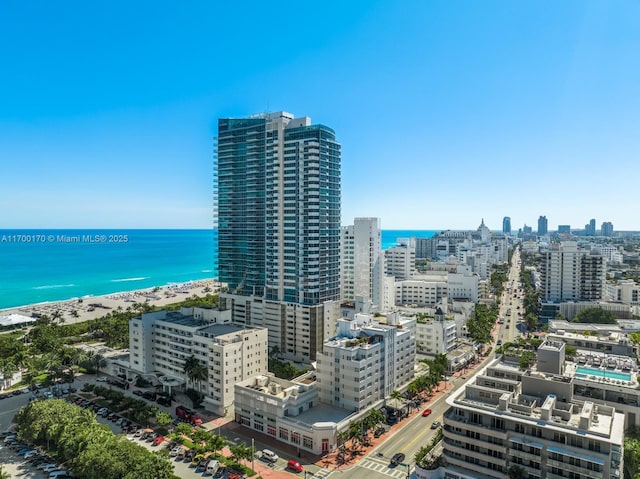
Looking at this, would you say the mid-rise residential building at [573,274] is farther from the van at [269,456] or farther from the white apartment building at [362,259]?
the van at [269,456]

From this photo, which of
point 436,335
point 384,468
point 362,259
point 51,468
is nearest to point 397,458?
point 384,468

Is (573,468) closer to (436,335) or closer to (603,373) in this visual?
(603,373)

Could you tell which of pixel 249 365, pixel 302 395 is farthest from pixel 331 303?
pixel 302 395

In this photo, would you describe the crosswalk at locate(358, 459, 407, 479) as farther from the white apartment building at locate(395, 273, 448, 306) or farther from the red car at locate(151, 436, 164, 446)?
the white apartment building at locate(395, 273, 448, 306)

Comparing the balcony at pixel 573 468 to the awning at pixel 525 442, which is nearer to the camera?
the balcony at pixel 573 468

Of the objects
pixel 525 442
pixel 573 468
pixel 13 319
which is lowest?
pixel 13 319

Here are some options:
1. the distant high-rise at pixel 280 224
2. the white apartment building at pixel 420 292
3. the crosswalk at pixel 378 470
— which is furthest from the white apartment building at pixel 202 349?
the white apartment building at pixel 420 292
